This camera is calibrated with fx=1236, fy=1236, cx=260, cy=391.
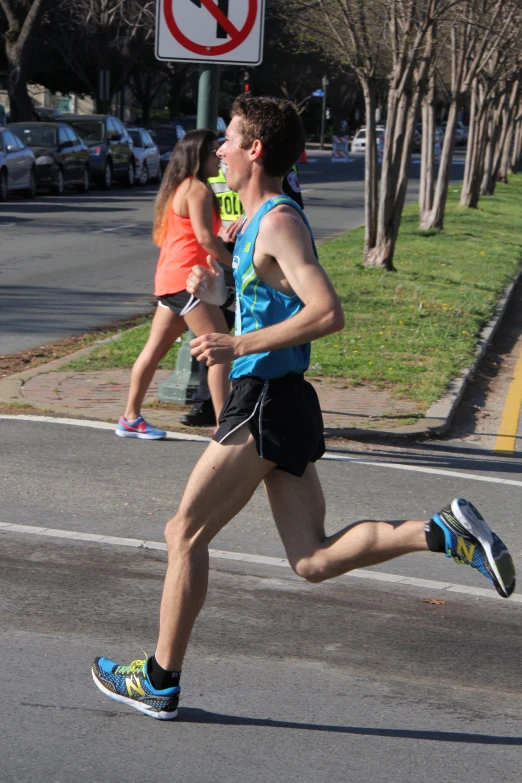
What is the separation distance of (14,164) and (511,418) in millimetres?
20073

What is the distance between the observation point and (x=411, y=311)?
1375 centimetres

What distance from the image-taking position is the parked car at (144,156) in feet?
120

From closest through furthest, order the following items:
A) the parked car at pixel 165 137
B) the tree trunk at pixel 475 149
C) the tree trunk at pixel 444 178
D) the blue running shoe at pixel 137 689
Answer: the blue running shoe at pixel 137 689, the tree trunk at pixel 444 178, the tree trunk at pixel 475 149, the parked car at pixel 165 137

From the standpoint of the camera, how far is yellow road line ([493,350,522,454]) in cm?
858

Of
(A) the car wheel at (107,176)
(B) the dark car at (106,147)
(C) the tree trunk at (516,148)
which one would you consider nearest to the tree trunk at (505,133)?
(C) the tree trunk at (516,148)

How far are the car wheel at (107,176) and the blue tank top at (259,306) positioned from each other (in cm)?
3079

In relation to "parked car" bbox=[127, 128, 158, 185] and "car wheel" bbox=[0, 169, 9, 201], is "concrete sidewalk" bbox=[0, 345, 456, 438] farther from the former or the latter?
"parked car" bbox=[127, 128, 158, 185]

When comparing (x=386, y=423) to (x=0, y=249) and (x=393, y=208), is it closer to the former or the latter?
(x=393, y=208)

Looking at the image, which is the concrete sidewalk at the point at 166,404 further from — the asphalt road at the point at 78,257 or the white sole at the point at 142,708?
the white sole at the point at 142,708

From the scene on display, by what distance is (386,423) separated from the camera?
872cm

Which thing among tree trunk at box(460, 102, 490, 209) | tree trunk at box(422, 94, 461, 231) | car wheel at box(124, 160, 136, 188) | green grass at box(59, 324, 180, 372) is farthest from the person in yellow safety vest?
car wheel at box(124, 160, 136, 188)

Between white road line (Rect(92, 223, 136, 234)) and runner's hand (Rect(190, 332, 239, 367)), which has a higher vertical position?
runner's hand (Rect(190, 332, 239, 367))

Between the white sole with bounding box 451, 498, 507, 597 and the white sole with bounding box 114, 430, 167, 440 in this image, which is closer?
the white sole with bounding box 451, 498, 507, 597

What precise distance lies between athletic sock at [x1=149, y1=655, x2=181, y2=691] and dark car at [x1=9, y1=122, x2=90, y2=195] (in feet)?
88.1
